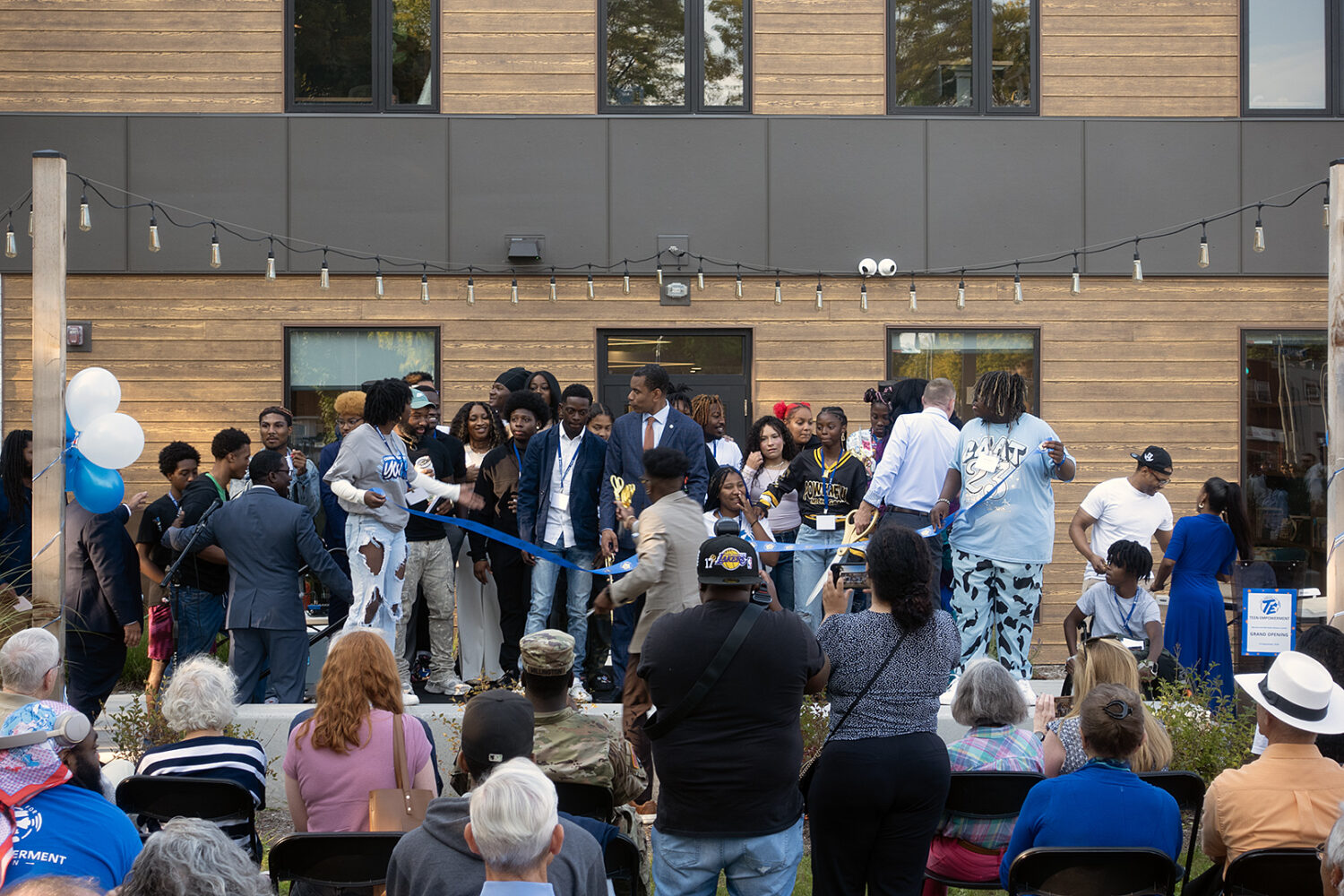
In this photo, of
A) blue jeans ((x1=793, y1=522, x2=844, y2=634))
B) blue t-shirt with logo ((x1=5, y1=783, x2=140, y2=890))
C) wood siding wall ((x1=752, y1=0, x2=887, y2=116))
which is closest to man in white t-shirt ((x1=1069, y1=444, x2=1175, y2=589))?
blue jeans ((x1=793, y1=522, x2=844, y2=634))

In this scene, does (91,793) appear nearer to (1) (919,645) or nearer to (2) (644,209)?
(1) (919,645)

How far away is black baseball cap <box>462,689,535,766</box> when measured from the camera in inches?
147

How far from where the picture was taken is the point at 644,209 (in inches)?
455

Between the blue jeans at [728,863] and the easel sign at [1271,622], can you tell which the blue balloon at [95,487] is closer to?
the blue jeans at [728,863]

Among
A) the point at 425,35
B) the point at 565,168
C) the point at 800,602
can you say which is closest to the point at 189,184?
the point at 425,35

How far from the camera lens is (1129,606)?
8008 mm

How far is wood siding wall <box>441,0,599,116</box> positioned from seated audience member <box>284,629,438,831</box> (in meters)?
8.04

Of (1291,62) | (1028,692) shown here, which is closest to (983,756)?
(1028,692)

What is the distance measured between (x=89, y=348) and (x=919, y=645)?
30.6 ft

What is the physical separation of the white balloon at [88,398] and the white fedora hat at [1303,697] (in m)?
6.06

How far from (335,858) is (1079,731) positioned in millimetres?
2686

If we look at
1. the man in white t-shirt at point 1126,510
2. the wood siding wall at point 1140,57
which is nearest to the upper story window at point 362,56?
the wood siding wall at point 1140,57

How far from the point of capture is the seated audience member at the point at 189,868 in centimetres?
262

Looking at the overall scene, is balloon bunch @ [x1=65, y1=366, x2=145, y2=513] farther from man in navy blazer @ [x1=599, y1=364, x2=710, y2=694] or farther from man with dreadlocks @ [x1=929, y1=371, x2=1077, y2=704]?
man with dreadlocks @ [x1=929, y1=371, x2=1077, y2=704]
